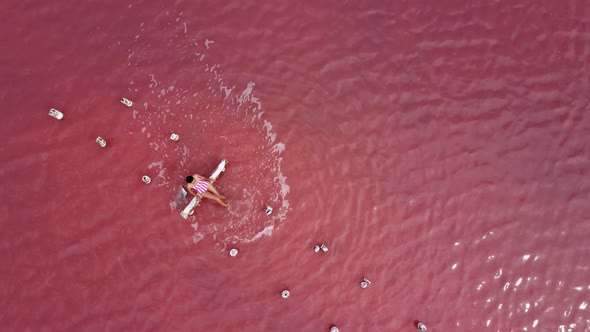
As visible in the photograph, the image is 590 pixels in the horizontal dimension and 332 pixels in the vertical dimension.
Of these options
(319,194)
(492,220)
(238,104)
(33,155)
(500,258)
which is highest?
(238,104)

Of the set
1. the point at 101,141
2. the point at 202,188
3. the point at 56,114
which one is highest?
the point at 56,114

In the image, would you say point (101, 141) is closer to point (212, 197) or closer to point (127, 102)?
point (127, 102)

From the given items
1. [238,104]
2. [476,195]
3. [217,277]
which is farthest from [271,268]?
[476,195]

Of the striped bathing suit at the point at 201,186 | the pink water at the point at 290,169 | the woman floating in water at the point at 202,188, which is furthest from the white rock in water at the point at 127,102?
the striped bathing suit at the point at 201,186

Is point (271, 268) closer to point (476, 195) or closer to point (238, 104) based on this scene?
point (238, 104)

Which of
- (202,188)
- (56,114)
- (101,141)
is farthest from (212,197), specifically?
(56,114)

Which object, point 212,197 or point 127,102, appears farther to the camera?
point 127,102

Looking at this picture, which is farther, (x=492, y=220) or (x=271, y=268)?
(x=492, y=220)

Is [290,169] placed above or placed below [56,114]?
below
